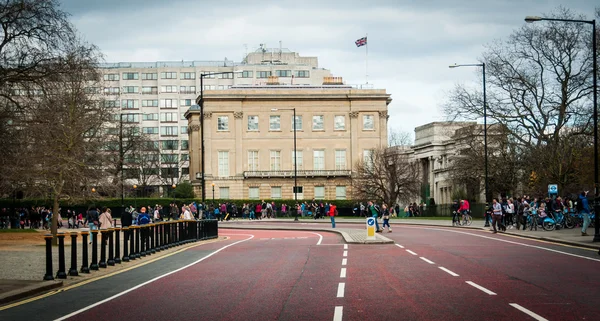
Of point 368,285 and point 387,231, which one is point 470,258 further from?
point 387,231

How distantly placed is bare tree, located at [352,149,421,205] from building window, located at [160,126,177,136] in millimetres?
53527

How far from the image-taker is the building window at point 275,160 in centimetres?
11075

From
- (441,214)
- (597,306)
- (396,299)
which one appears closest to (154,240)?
(396,299)

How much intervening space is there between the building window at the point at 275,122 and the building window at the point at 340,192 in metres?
11.4

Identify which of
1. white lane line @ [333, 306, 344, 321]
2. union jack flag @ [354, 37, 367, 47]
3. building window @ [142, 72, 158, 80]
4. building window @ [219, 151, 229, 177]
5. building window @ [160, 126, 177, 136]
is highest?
building window @ [142, 72, 158, 80]

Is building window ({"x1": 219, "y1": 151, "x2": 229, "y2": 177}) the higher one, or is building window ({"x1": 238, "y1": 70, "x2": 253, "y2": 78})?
building window ({"x1": 238, "y1": 70, "x2": 253, "y2": 78})

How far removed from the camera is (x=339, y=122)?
11162 centimetres

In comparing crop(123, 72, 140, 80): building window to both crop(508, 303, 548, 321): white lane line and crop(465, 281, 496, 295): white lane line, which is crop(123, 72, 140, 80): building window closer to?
crop(465, 281, 496, 295): white lane line

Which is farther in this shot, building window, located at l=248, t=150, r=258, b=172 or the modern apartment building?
the modern apartment building

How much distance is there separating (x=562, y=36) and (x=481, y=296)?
158 ft

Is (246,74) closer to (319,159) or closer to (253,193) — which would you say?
(319,159)

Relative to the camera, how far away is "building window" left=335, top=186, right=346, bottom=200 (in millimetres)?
110688

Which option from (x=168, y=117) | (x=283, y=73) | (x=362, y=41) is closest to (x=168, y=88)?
(x=168, y=117)

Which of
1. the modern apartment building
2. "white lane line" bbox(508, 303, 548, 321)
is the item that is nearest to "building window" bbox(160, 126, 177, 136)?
the modern apartment building
